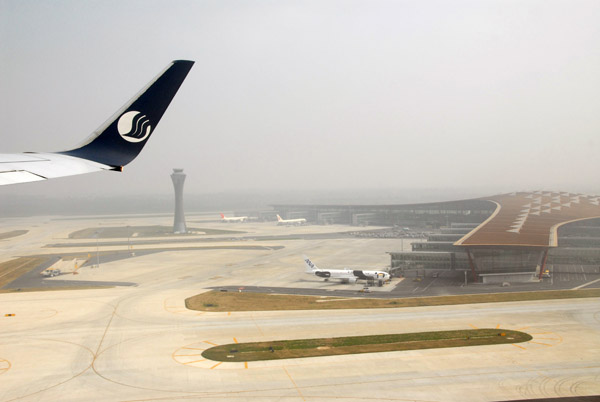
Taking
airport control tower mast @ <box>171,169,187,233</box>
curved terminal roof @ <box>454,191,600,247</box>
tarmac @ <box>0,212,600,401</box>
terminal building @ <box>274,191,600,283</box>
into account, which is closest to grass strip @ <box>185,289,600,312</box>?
tarmac @ <box>0,212,600,401</box>

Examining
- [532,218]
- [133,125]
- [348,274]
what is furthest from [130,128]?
[532,218]

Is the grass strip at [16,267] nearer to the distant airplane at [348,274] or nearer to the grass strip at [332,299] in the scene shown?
the grass strip at [332,299]

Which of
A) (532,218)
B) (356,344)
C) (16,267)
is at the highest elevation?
(532,218)

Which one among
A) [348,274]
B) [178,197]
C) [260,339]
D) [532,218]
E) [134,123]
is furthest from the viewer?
[178,197]

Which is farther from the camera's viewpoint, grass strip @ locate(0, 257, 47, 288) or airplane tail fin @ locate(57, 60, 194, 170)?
grass strip @ locate(0, 257, 47, 288)

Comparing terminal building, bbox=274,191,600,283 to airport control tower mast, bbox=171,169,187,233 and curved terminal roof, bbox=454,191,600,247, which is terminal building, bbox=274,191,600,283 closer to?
curved terminal roof, bbox=454,191,600,247

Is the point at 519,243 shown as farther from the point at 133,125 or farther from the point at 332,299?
the point at 133,125

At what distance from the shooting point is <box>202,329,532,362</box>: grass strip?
37531 mm

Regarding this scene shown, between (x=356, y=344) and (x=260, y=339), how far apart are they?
8235 mm

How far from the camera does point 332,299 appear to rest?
58.1m

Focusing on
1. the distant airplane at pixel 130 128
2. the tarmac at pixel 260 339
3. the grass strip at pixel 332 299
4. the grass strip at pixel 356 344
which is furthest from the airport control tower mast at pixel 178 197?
the distant airplane at pixel 130 128

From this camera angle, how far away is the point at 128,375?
111 ft

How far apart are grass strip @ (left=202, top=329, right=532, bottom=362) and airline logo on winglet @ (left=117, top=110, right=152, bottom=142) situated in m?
27.5

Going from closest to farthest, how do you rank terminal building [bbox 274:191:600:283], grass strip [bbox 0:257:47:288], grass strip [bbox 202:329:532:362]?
1. grass strip [bbox 202:329:532:362]
2. terminal building [bbox 274:191:600:283]
3. grass strip [bbox 0:257:47:288]
